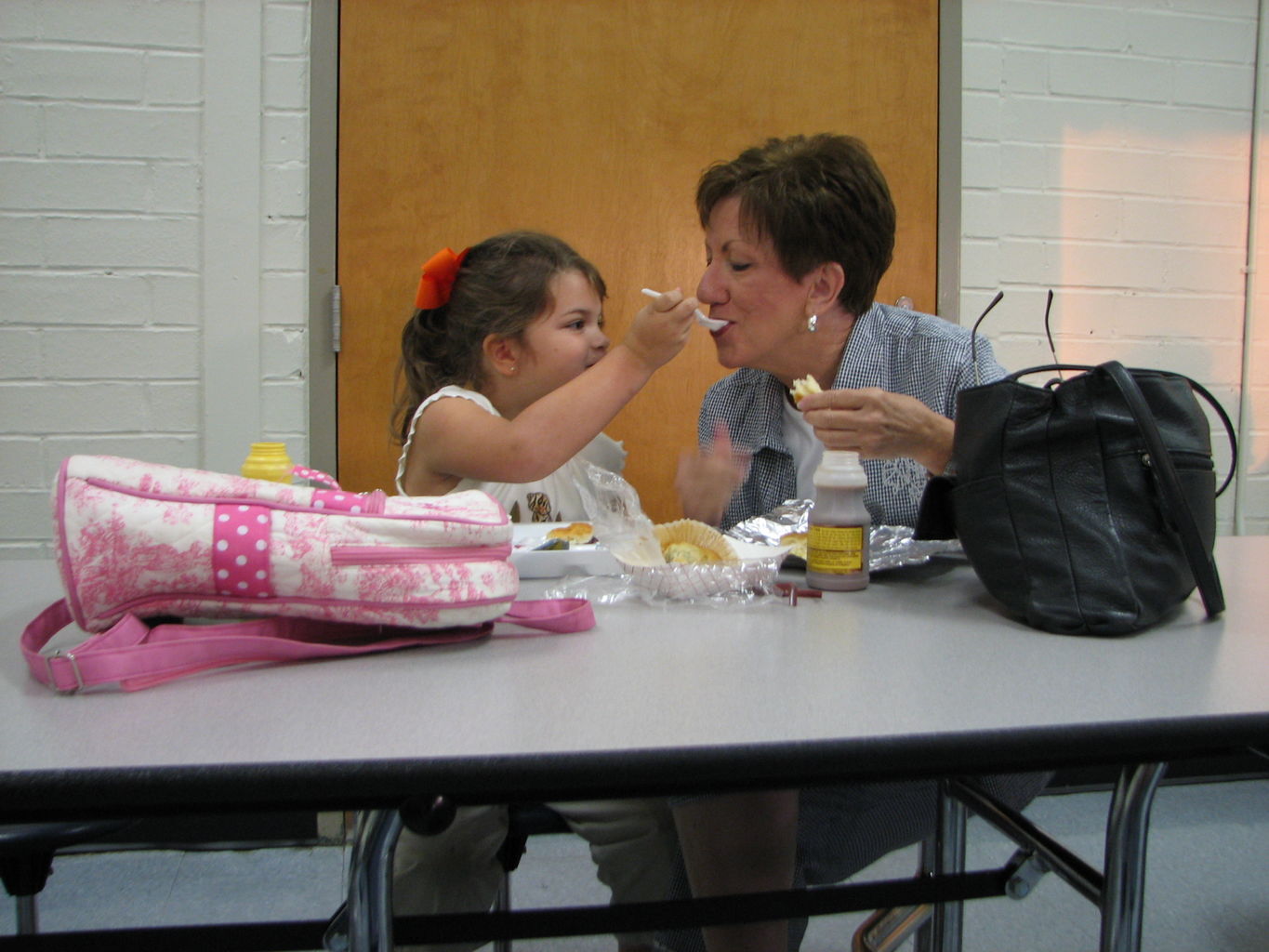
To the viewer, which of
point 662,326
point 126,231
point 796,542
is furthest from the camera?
point 126,231

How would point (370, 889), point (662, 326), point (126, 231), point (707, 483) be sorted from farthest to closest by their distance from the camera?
point (126, 231) < point (707, 483) < point (662, 326) < point (370, 889)

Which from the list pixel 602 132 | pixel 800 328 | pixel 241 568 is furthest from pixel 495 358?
pixel 241 568

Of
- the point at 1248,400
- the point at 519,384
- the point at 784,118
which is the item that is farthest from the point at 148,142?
the point at 1248,400

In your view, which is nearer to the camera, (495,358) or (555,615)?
(555,615)

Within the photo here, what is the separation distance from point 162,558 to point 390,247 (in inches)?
61.8

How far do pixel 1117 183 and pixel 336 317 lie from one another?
1968mm

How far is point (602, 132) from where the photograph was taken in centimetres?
217

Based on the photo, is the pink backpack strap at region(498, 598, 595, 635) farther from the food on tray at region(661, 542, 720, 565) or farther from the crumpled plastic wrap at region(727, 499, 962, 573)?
the crumpled plastic wrap at region(727, 499, 962, 573)

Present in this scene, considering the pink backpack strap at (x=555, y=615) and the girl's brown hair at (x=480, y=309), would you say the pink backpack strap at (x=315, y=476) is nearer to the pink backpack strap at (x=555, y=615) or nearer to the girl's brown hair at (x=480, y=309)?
the pink backpack strap at (x=555, y=615)

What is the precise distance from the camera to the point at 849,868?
1.02 metres

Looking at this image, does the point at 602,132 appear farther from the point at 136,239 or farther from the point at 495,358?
the point at 136,239

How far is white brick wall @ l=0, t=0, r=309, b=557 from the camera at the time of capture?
1975 mm

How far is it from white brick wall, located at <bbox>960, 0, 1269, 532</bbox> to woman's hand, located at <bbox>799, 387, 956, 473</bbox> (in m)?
1.30

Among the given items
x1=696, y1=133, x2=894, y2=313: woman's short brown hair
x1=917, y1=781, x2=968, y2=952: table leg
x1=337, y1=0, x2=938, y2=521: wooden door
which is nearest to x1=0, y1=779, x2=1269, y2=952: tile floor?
x1=917, y1=781, x2=968, y2=952: table leg
